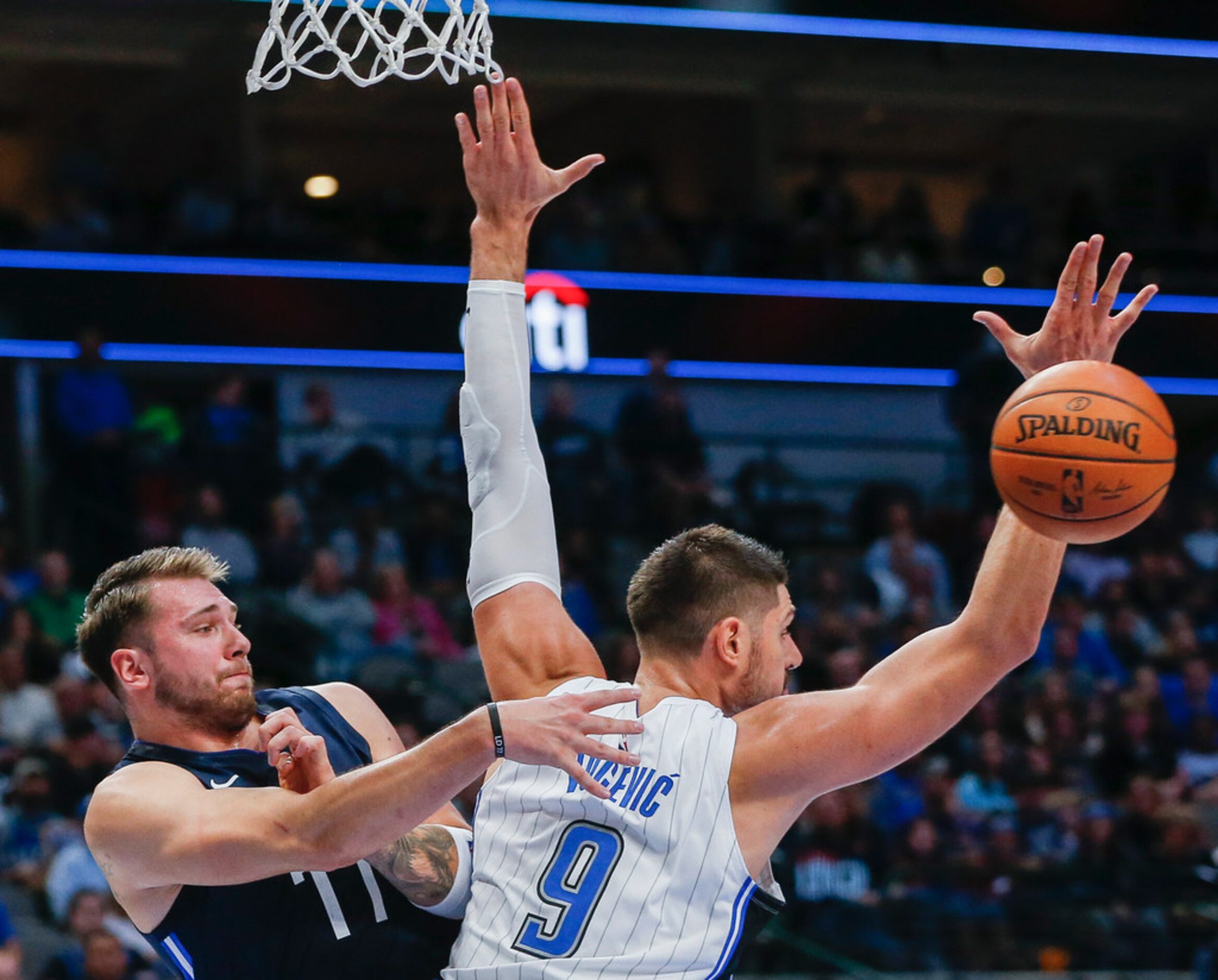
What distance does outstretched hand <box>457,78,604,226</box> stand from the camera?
388cm

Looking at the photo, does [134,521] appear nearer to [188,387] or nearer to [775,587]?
[188,387]

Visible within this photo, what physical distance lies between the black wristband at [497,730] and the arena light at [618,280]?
10.7 meters

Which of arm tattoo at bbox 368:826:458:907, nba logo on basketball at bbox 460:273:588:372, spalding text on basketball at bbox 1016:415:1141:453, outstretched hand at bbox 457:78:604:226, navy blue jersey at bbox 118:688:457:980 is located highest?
nba logo on basketball at bbox 460:273:588:372

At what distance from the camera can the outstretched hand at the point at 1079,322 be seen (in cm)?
387

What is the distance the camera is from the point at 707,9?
1252 cm

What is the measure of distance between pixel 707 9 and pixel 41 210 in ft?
28.2

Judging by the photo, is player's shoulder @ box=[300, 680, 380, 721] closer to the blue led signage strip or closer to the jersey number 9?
the jersey number 9

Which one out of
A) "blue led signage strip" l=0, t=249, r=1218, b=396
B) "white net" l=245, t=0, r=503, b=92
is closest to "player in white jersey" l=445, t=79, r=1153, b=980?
"white net" l=245, t=0, r=503, b=92

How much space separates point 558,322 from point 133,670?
32.7 feet

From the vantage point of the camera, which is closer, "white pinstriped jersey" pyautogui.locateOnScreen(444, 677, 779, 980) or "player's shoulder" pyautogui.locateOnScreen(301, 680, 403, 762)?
"white pinstriped jersey" pyautogui.locateOnScreen(444, 677, 779, 980)

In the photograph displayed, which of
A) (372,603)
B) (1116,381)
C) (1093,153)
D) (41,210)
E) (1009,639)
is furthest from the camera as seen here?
(1093,153)

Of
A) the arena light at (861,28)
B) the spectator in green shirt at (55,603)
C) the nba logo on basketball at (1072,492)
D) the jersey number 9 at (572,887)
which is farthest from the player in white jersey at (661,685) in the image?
the arena light at (861,28)

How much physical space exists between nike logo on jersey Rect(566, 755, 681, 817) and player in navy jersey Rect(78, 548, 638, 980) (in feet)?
0.86

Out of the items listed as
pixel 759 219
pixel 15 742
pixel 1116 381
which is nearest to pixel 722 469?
pixel 759 219
